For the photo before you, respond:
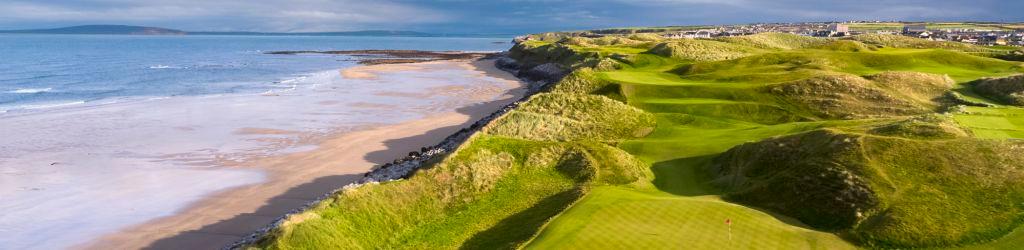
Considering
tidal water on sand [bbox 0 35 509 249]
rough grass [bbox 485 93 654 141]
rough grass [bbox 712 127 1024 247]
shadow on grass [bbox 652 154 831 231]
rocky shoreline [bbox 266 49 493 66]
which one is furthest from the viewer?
rocky shoreline [bbox 266 49 493 66]

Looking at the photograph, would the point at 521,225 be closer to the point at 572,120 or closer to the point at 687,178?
the point at 687,178

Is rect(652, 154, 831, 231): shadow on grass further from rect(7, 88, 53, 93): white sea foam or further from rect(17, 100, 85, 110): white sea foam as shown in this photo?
rect(7, 88, 53, 93): white sea foam

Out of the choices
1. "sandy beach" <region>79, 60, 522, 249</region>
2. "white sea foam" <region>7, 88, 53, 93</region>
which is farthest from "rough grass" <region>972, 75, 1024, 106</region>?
"white sea foam" <region>7, 88, 53, 93</region>

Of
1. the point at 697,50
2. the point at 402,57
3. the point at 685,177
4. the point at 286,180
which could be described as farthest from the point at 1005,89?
the point at 402,57

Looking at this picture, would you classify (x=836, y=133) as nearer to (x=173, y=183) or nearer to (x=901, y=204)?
(x=901, y=204)

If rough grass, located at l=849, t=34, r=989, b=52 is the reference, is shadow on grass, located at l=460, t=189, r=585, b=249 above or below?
below

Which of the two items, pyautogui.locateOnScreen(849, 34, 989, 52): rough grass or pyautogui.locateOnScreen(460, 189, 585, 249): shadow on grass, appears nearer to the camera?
pyautogui.locateOnScreen(460, 189, 585, 249): shadow on grass

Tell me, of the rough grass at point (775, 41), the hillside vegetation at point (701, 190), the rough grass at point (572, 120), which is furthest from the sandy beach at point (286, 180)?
the rough grass at point (775, 41)
